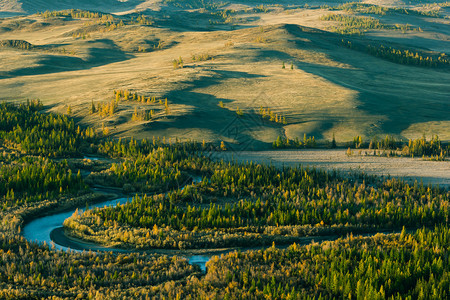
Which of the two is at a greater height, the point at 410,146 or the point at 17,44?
the point at 17,44

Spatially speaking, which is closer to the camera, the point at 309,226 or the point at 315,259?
the point at 315,259

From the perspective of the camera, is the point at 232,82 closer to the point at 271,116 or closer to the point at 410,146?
the point at 271,116

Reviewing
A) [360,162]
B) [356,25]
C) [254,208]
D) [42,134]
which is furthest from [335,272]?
[356,25]

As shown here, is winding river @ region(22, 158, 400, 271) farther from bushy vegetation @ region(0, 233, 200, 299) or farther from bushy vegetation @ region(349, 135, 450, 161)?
bushy vegetation @ region(349, 135, 450, 161)

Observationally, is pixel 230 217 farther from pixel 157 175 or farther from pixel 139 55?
pixel 139 55

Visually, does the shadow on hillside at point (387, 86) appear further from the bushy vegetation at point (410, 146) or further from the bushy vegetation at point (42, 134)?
the bushy vegetation at point (42, 134)

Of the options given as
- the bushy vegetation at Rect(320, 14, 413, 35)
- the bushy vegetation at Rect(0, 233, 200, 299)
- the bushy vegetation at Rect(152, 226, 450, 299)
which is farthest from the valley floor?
the bushy vegetation at Rect(320, 14, 413, 35)

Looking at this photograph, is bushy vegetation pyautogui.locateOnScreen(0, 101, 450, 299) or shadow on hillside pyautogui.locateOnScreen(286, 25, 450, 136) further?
shadow on hillside pyautogui.locateOnScreen(286, 25, 450, 136)

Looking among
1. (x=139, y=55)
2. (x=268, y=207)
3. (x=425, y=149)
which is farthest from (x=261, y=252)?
(x=139, y=55)
